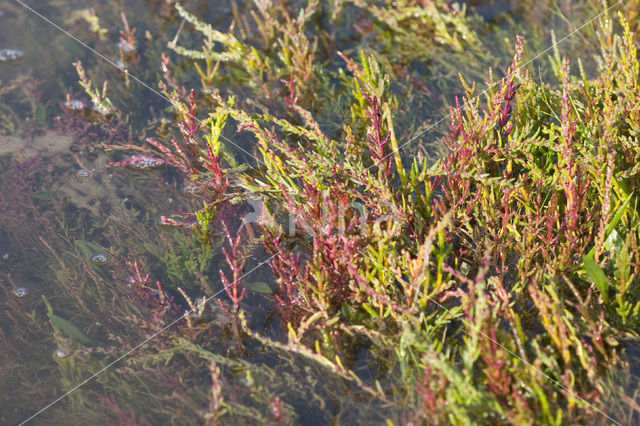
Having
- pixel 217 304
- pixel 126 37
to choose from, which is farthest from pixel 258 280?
pixel 126 37

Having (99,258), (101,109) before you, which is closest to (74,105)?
(101,109)

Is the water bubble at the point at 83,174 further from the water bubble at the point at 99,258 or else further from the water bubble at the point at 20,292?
the water bubble at the point at 20,292

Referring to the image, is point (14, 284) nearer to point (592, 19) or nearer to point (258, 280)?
point (258, 280)

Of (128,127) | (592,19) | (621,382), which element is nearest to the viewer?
(621,382)

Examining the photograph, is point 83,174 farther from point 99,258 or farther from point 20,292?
point 20,292

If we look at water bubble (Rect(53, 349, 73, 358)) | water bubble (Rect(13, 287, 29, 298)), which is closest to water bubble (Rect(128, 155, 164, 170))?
water bubble (Rect(13, 287, 29, 298))

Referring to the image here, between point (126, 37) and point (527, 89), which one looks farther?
point (126, 37)

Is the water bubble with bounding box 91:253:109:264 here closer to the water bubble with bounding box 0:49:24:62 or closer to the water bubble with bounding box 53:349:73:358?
the water bubble with bounding box 53:349:73:358
